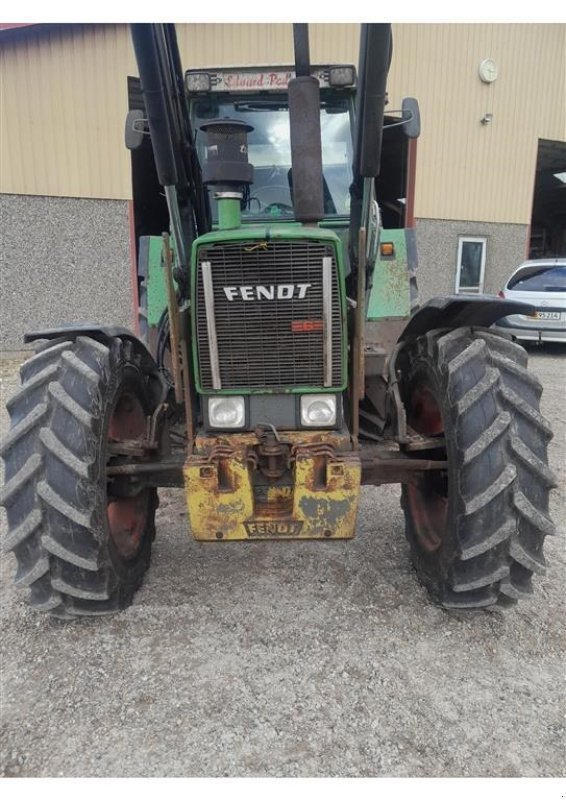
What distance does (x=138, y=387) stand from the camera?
346cm

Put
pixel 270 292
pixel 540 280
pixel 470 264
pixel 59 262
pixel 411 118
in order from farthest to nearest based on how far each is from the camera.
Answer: pixel 470 264, pixel 540 280, pixel 59 262, pixel 411 118, pixel 270 292

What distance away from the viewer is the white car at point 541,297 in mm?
11055

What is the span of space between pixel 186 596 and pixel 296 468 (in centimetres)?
111

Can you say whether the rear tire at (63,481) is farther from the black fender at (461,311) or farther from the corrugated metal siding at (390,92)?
the corrugated metal siding at (390,92)

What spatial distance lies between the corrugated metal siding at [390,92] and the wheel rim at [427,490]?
8116 millimetres

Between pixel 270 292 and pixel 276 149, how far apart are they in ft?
6.19

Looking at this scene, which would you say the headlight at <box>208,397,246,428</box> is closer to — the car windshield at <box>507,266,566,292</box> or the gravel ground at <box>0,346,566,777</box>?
the gravel ground at <box>0,346,566,777</box>

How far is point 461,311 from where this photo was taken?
10.3 ft

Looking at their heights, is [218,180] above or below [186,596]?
above

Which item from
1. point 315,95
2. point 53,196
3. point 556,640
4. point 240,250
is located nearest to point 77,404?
point 240,250

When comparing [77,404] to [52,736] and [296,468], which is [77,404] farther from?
[52,736]

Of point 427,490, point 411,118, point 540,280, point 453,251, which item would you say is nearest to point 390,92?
point 453,251

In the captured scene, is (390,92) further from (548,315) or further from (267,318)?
(267,318)

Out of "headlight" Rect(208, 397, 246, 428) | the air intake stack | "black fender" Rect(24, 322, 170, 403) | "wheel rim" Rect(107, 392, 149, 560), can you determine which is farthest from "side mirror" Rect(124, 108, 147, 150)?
"headlight" Rect(208, 397, 246, 428)
